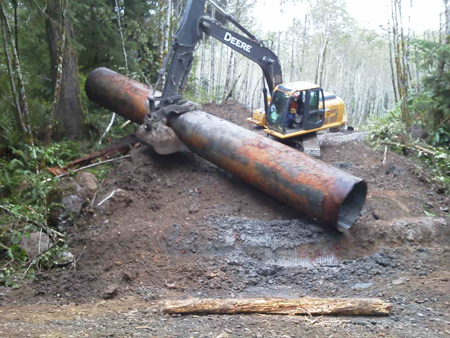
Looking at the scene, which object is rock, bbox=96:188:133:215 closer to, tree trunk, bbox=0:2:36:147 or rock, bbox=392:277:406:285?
tree trunk, bbox=0:2:36:147

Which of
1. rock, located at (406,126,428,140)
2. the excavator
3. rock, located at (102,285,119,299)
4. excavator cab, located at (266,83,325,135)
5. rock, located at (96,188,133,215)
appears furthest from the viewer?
rock, located at (406,126,428,140)

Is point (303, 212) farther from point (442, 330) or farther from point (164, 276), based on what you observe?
point (442, 330)

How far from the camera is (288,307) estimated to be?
455 centimetres

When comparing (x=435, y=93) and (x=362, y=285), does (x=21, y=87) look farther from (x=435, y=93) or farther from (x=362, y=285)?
(x=435, y=93)

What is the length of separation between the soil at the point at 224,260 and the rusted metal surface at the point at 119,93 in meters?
1.61

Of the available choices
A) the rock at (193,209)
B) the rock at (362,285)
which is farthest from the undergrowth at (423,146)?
the rock at (193,209)

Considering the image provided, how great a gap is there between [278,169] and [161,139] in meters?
2.67

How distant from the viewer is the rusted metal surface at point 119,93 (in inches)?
396

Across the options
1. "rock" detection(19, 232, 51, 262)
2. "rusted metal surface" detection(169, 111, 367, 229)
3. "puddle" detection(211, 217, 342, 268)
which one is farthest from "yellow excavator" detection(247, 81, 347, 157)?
"rock" detection(19, 232, 51, 262)

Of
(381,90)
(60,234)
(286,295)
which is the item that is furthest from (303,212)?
(381,90)

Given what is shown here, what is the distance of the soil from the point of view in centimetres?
425

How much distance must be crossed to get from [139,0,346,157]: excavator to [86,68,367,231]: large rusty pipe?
371 millimetres

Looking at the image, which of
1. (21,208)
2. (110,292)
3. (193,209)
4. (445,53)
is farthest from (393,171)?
(21,208)

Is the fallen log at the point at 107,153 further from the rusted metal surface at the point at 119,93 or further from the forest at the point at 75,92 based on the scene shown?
the rusted metal surface at the point at 119,93
